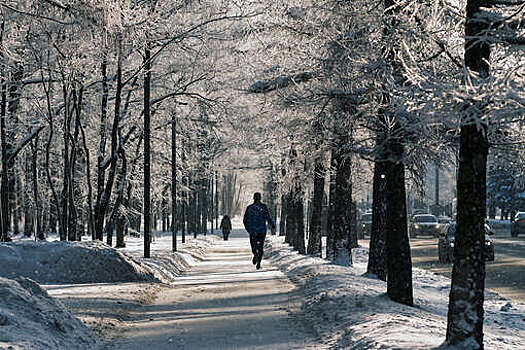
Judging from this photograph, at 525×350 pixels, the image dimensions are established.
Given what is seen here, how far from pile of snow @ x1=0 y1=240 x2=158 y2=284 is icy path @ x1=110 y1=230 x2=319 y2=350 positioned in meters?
1.78

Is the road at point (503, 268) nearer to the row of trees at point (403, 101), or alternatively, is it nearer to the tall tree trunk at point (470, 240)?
the row of trees at point (403, 101)

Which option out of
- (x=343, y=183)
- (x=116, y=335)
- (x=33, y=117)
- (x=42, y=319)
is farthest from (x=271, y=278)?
(x=33, y=117)

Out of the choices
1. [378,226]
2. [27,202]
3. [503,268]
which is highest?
[27,202]

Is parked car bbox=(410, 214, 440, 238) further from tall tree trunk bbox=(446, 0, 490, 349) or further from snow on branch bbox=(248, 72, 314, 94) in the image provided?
tall tree trunk bbox=(446, 0, 490, 349)

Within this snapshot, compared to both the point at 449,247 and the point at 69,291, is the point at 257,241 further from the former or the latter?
the point at 449,247

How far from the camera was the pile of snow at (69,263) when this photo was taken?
19000 millimetres

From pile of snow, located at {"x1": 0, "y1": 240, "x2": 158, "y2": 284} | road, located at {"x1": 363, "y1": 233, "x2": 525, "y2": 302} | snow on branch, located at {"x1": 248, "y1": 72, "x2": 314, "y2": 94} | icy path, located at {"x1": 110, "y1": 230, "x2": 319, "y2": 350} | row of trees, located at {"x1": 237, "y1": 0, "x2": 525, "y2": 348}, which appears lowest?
road, located at {"x1": 363, "y1": 233, "x2": 525, "y2": 302}

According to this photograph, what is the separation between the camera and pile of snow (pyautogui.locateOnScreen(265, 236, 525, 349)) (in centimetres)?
945

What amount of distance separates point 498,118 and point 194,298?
9.70 m

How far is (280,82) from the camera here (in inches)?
821

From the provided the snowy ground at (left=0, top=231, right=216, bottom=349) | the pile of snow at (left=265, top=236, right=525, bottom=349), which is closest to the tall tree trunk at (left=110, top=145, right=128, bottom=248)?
the snowy ground at (left=0, top=231, right=216, bottom=349)

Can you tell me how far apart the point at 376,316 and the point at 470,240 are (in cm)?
307

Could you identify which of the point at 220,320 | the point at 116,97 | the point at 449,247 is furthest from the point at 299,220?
the point at 220,320

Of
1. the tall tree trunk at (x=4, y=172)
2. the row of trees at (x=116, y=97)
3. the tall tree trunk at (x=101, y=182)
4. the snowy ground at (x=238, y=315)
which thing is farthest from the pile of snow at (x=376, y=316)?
the tall tree trunk at (x=4, y=172)
